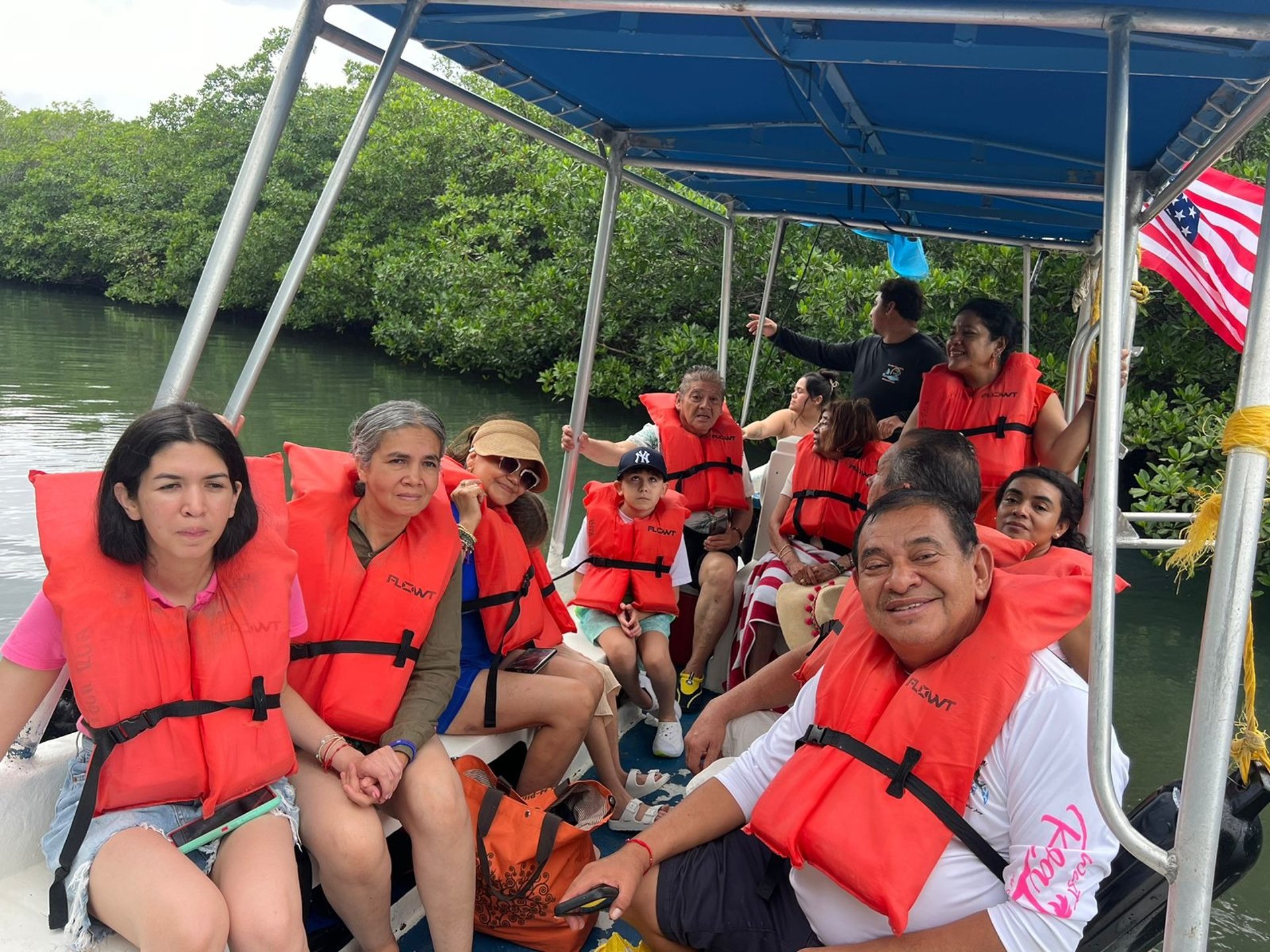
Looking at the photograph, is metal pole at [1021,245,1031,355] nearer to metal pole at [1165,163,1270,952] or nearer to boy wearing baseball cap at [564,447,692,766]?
boy wearing baseball cap at [564,447,692,766]

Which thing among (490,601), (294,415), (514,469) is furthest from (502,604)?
(294,415)

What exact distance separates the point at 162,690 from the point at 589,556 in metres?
2.01

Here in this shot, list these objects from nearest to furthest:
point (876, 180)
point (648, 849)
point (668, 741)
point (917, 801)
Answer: point (917, 801), point (648, 849), point (668, 741), point (876, 180)

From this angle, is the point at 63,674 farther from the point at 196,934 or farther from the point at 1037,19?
the point at 1037,19

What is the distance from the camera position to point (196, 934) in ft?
5.65

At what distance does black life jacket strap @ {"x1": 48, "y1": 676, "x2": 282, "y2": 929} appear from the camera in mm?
1822

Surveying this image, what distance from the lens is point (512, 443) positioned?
3.02 metres

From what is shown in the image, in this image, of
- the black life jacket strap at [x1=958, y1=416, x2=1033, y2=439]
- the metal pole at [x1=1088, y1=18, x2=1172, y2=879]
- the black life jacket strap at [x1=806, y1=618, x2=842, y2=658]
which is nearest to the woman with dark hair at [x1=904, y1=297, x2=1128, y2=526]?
the black life jacket strap at [x1=958, y1=416, x2=1033, y2=439]

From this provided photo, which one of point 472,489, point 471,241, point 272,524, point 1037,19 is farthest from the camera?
point 471,241

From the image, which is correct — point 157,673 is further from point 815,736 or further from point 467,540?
point 815,736

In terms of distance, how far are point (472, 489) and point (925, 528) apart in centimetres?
138

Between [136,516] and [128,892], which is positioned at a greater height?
[136,516]

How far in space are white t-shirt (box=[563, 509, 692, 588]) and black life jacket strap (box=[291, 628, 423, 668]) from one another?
1.40 m

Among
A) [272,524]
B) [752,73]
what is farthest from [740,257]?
[272,524]
